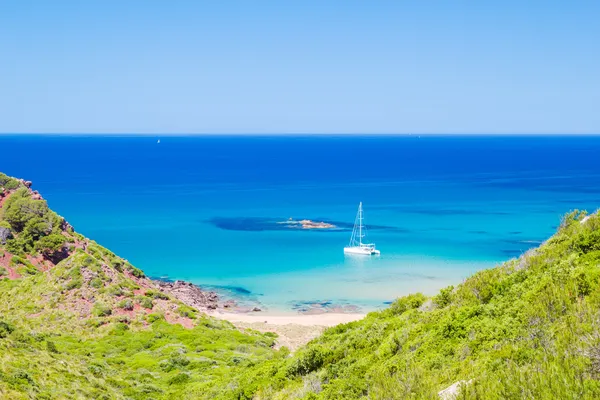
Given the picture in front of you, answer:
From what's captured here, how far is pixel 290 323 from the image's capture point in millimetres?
39000

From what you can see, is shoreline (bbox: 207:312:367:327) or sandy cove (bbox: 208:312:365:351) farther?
shoreline (bbox: 207:312:367:327)

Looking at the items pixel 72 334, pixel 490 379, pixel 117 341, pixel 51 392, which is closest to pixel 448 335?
pixel 490 379

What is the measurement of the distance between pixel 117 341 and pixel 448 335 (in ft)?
67.2

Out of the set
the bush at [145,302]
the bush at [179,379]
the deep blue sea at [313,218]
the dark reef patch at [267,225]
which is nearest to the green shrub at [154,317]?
the bush at [145,302]

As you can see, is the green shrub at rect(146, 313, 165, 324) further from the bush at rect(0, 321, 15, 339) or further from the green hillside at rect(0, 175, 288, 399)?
the bush at rect(0, 321, 15, 339)

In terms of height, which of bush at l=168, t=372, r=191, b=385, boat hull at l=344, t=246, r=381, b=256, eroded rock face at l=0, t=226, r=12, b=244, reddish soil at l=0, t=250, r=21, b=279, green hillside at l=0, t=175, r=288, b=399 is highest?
boat hull at l=344, t=246, r=381, b=256

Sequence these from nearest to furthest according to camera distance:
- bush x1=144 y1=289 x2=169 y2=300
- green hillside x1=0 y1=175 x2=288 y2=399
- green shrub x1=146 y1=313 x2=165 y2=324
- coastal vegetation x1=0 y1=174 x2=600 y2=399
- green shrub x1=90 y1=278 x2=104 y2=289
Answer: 1. coastal vegetation x1=0 y1=174 x2=600 y2=399
2. green hillside x1=0 y1=175 x2=288 y2=399
3. green shrub x1=146 y1=313 x2=165 y2=324
4. green shrub x1=90 y1=278 x2=104 y2=289
5. bush x1=144 y1=289 x2=169 y2=300

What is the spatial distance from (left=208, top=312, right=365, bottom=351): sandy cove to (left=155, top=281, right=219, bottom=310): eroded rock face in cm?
222

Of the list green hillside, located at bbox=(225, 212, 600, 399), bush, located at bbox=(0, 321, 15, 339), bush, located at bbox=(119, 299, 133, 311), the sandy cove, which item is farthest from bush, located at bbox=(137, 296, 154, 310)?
green hillside, located at bbox=(225, 212, 600, 399)

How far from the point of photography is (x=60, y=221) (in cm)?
4216

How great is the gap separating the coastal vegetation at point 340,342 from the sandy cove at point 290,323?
8.00 ft

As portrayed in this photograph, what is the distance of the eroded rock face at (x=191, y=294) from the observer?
43.3 metres

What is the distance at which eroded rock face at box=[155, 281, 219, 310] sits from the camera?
43344 millimetres

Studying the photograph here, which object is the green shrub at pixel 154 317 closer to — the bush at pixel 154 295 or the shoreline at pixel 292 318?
the bush at pixel 154 295
